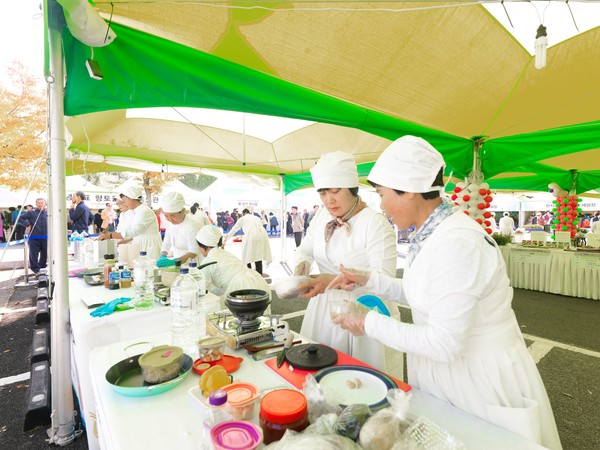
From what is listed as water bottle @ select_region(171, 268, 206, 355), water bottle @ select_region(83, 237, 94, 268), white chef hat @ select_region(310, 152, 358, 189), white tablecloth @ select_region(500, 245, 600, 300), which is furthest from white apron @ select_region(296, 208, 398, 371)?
white tablecloth @ select_region(500, 245, 600, 300)

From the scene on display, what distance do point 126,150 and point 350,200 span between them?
17.8ft

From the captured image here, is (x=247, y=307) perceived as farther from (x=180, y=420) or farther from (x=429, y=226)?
(x=429, y=226)

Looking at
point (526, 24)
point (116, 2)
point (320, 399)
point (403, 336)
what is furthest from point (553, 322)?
point (116, 2)

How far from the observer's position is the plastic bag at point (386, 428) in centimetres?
74

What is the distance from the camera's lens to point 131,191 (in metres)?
4.56

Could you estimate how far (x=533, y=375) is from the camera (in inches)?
44.5

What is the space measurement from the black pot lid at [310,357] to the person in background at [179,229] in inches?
114

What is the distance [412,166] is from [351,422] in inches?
32.7

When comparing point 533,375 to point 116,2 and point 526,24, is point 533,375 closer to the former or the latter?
point 116,2

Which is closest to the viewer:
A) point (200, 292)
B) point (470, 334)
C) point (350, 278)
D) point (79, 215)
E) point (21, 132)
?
point (470, 334)

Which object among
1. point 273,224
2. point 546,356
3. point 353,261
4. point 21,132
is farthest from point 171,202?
point 273,224

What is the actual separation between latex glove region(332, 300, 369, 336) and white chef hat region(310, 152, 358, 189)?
0.90 m

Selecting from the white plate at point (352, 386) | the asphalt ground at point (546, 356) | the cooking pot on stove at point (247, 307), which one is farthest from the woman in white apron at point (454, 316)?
the asphalt ground at point (546, 356)

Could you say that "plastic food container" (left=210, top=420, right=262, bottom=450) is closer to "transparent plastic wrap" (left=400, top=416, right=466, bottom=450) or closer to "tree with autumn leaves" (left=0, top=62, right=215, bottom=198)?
"transparent plastic wrap" (left=400, top=416, right=466, bottom=450)
